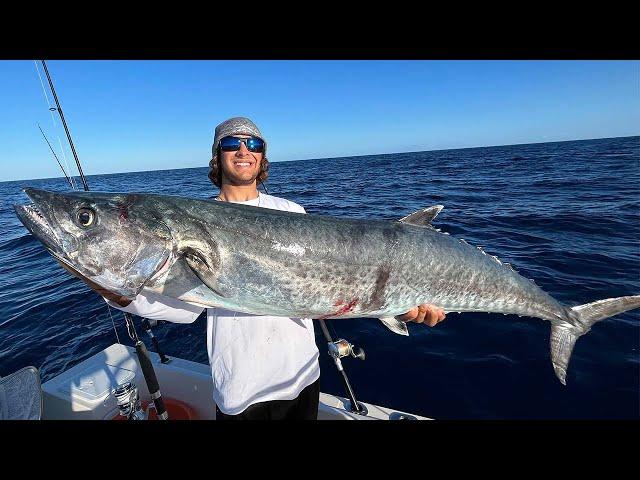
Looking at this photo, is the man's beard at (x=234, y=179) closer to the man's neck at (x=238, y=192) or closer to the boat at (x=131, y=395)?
the man's neck at (x=238, y=192)

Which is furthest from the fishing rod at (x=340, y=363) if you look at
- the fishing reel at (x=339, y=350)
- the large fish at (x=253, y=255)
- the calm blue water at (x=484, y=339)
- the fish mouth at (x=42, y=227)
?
the fish mouth at (x=42, y=227)

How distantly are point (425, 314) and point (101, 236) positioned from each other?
9.61ft

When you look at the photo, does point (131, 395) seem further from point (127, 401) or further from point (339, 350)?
point (339, 350)

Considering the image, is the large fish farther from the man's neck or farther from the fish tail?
the fish tail

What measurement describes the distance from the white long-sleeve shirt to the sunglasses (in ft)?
5.00

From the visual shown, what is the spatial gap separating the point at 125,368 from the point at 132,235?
3433mm

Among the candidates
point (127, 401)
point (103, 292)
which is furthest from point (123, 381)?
point (103, 292)

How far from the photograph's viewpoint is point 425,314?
3.23 metres

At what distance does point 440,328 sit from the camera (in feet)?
22.0

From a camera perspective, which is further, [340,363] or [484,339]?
[484,339]

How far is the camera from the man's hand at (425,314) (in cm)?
319
